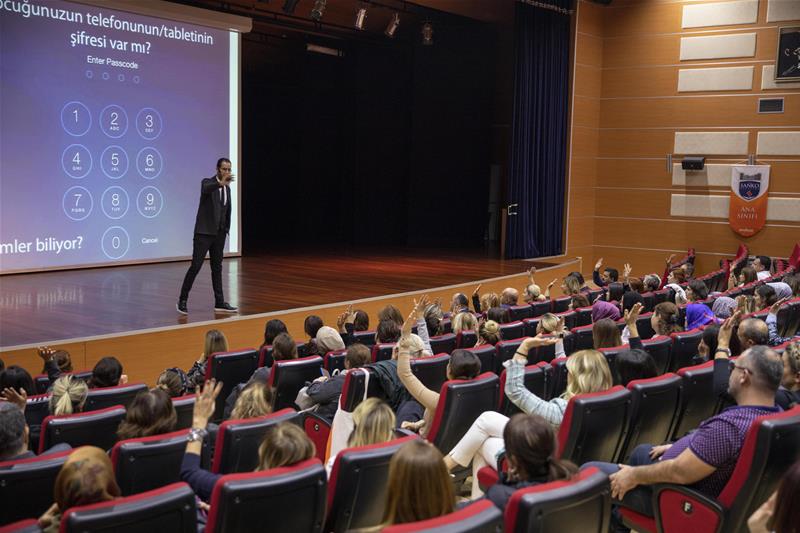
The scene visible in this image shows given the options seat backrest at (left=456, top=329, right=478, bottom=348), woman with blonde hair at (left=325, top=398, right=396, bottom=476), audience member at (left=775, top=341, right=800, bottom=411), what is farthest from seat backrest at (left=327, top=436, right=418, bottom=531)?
seat backrest at (left=456, top=329, right=478, bottom=348)

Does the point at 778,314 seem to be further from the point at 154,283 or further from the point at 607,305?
the point at 154,283

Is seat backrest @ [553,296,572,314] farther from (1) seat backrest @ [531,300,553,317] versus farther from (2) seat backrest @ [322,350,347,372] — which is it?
(2) seat backrest @ [322,350,347,372]

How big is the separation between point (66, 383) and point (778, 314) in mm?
4862

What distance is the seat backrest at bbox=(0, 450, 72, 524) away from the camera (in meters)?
2.67

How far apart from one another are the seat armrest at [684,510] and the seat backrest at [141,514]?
1.65 meters

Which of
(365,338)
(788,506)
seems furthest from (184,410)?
(788,506)

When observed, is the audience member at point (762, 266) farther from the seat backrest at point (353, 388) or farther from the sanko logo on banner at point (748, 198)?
the seat backrest at point (353, 388)

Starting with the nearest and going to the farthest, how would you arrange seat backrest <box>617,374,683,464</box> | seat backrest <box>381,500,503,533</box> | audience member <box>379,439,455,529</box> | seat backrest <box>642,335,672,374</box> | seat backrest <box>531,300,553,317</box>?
seat backrest <box>381,500,503,533</box>, audience member <box>379,439,455,529</box>, seat backrest <box>617,374,683,464</box>, seat backrest <box>642,335,672,374</box>, seat backrest <box>531,300,553,317</box>

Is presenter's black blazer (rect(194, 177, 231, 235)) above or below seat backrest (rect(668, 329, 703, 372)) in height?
above

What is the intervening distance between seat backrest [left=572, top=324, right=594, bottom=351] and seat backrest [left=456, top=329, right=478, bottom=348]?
702 millimetres

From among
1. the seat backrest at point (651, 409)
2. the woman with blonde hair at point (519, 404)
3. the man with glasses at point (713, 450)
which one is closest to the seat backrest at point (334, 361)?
the woman with blonde hair at point (519, 404)

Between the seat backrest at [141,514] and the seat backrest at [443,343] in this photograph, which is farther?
the seat backrest at [443,343]

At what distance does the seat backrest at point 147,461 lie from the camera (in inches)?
112

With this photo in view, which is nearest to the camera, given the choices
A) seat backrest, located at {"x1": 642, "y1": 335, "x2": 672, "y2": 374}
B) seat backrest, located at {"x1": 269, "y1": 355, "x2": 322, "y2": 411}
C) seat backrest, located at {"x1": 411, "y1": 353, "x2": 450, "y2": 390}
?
seat backrest, located at {"x1": 411, "y1": 353, "x2": 450, "y2": 390}
